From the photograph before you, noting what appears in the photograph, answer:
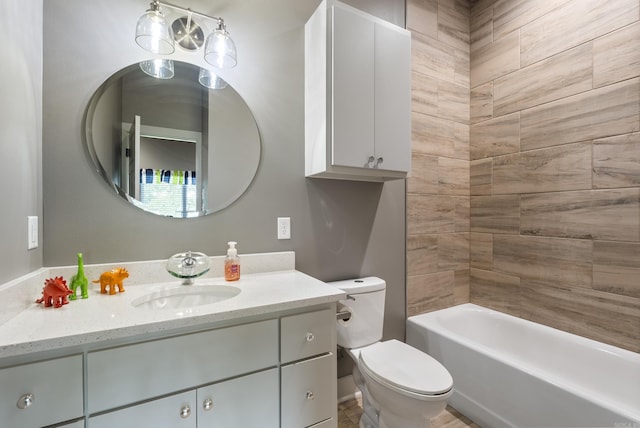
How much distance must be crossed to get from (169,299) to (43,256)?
0.51 meters

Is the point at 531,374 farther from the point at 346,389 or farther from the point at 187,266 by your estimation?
the point at 187,266

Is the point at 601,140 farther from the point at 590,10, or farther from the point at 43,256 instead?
the point at 43,256

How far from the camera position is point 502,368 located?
4.82 ft

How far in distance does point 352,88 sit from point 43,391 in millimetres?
1608

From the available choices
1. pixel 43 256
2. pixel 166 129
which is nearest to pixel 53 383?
pixel 43 256

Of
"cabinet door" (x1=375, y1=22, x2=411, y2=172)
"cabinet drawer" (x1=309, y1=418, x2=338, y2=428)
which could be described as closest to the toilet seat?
"cabinet drawer" (x1=309, y1=418, x2=338, y2=428)

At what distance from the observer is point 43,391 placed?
0.71 m

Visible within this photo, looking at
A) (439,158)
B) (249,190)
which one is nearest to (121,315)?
(249,190)

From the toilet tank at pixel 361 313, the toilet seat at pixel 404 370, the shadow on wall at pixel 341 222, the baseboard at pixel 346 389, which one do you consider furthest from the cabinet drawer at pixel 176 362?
the baseboard at pixel 346 389

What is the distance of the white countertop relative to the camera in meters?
0.72

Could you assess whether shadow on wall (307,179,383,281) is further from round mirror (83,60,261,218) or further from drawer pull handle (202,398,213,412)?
drawer pull handle (202,398,213,412)

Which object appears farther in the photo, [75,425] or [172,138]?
[172,138]

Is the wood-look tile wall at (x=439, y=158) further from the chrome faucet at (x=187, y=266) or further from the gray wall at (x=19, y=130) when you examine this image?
the gray wall at (x=19, y=130)

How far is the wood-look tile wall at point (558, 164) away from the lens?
1549 mm
